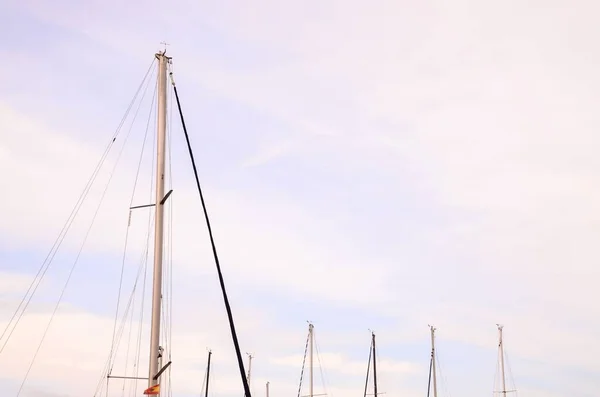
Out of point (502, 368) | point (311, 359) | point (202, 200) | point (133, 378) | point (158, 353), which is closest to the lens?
point (158, 353)

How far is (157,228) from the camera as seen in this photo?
87.7 feet

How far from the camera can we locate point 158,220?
88.3 feet

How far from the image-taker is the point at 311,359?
83.1 metres

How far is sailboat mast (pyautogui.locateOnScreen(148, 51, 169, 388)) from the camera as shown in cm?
2513

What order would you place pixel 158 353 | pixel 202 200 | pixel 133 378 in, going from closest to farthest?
1. pixel 158 353
2. pixel 133 378
3. pixel 202 200

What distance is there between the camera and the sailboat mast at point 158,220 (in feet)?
82.5

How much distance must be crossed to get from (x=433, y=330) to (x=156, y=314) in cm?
6687

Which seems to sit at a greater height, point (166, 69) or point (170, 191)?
point (166, 69)

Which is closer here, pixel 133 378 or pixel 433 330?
pixel 133 378

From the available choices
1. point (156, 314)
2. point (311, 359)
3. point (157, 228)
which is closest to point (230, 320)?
point (156, 314)

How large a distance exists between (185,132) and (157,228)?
4866mm

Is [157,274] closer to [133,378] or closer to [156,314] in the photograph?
[156,314]

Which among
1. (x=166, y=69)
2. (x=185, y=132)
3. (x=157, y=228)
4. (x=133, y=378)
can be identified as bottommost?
(x=133, y=378)

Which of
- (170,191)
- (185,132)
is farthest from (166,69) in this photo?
(170,191)
